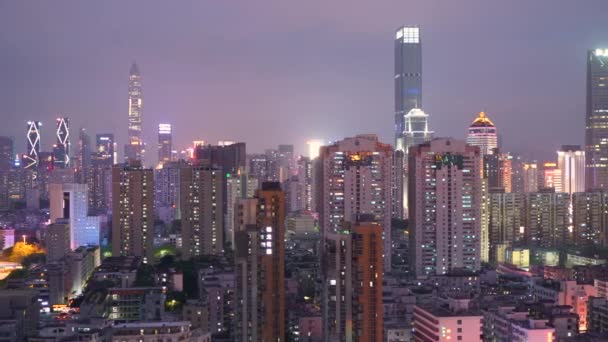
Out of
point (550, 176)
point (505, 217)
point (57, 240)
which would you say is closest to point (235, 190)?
point (57, 240)

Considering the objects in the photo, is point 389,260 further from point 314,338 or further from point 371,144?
point 314,338

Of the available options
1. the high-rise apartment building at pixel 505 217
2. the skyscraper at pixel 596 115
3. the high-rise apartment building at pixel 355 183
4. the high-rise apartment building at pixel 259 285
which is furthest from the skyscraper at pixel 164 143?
the high-rise apartment building at pixel 259 285

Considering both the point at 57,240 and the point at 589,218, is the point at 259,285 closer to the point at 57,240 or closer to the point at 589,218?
the point at 57,240

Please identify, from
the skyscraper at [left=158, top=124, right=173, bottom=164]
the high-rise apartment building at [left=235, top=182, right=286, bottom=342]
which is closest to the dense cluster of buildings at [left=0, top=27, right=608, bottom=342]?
the high-rise apartment building at [left=235, top=182, right=286, bottom=342]

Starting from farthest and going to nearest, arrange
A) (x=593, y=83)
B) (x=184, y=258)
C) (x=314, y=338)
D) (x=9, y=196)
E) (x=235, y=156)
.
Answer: (x=9, y=196)
(x=593, y=83)
(x=235, y=156)
(x=184, y=258)
(x=314, y=338)

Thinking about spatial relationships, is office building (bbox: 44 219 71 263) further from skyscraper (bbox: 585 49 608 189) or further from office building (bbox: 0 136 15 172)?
skyscraper (bbox: 585 49 608 189)

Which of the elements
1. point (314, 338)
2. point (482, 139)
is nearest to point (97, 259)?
point (314, 338)
